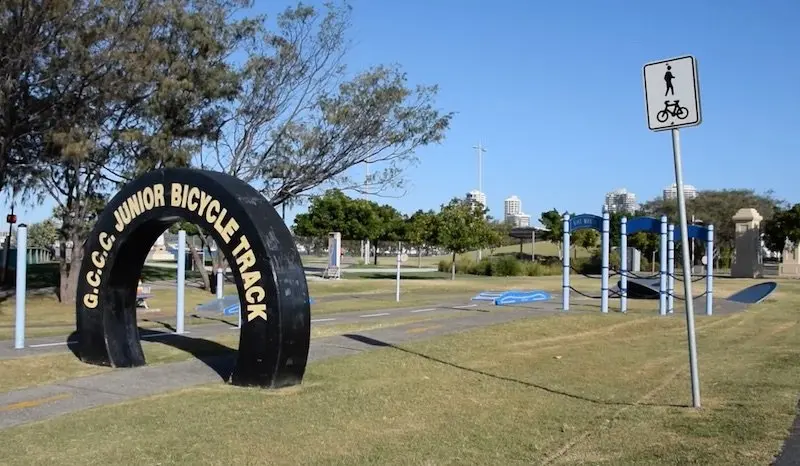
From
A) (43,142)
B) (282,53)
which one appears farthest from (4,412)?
(282,53)

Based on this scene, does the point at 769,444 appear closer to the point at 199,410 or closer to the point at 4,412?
the point at 199,410

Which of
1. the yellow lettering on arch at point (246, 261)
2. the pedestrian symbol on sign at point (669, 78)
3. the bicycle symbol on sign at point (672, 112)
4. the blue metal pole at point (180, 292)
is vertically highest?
the pedestrian symbol on sign at point (669, 78)

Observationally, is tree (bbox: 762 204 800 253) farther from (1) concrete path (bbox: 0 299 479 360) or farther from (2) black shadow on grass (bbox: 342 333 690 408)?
(2) black shadow on grass (bbox: 342 333 690 408)

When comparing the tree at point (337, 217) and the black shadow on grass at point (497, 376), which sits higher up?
the tree at point (337, 217)

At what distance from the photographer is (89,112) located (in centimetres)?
2230

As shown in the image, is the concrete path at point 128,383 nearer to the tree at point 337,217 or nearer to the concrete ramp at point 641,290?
the concrete ramp at point 641,290

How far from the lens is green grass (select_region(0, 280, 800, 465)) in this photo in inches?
242

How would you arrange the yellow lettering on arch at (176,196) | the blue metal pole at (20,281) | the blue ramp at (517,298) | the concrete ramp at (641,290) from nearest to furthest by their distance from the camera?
the yellow lettering on arch at (176,196)
the blue metal pole at (20,281)
the blue ramp at (517,298)
the concrete ramp at (641,290)

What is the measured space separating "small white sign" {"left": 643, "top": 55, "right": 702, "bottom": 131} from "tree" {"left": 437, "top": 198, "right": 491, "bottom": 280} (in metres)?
39.6

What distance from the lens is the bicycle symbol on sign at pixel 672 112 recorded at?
7742mm

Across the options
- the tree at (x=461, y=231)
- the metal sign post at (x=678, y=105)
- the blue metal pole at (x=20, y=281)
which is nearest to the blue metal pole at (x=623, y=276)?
the metal sign post at (x=678, y=105)

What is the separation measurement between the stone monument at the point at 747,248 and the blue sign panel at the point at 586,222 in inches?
1214

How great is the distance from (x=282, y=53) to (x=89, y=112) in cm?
789

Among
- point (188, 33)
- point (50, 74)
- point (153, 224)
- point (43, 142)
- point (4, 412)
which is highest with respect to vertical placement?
point (188, 33)
